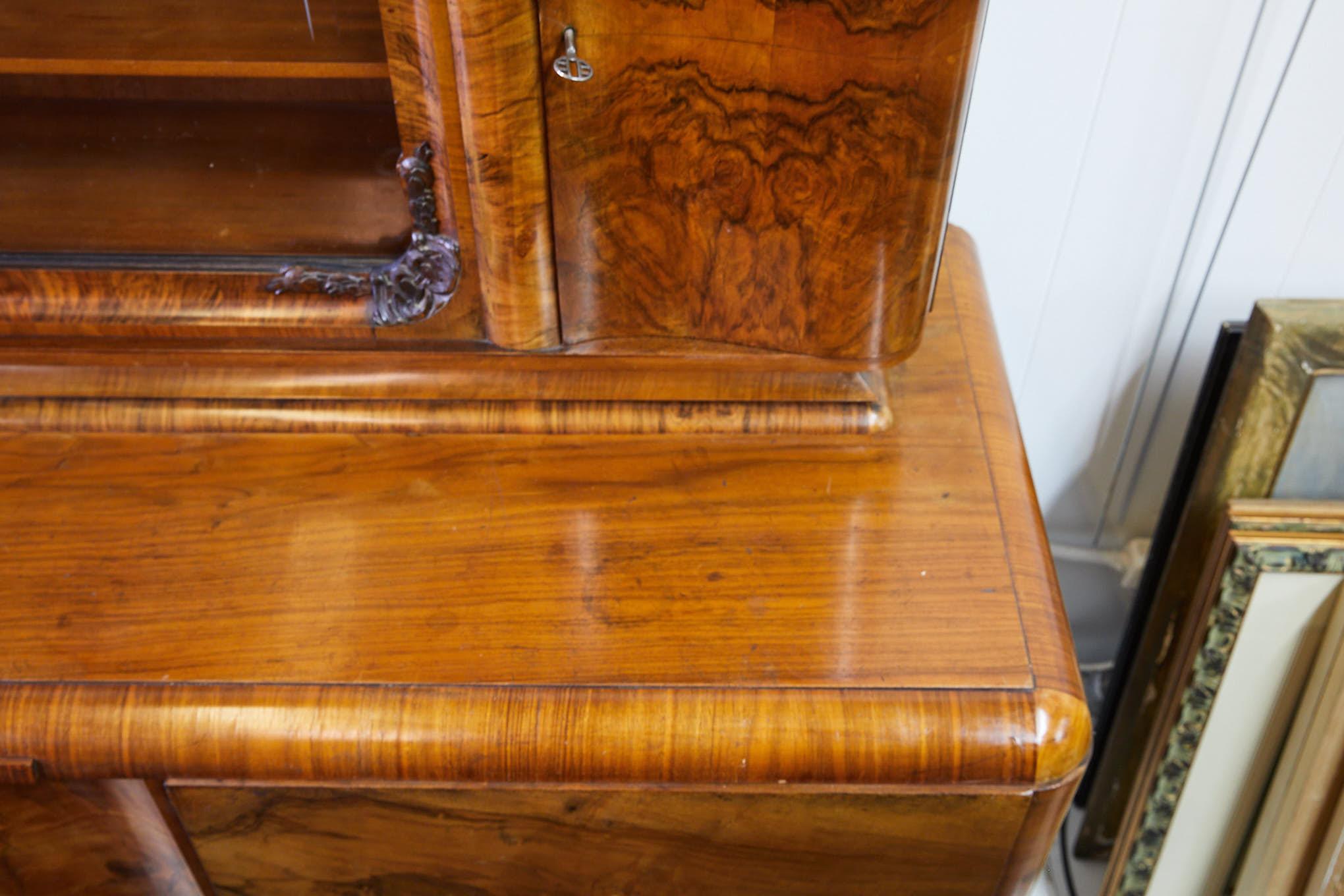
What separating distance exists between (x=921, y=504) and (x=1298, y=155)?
0.46 metres

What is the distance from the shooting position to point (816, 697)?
1.93ft

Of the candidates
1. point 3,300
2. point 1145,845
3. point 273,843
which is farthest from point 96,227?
point 1145,845

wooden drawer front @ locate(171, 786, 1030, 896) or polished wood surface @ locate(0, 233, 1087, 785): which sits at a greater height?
polished wood surface @ locate(0, 233, 1087, 785)

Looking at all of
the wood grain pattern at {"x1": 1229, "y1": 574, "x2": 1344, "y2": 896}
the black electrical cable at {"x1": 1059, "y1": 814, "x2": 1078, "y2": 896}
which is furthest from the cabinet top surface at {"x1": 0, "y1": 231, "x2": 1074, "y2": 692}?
the black electrical cable at {"x1": 1059, "y1": 814, "x2": 1078, "y2": 896}

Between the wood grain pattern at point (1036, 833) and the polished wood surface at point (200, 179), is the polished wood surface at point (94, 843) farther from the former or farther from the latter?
the wood grain pattern at point (1036, 833)

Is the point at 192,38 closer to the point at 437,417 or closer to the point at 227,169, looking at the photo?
the point at 227,169

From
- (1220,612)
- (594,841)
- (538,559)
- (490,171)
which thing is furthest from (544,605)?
(1220,612)

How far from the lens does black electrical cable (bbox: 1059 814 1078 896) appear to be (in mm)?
Answer: 1134

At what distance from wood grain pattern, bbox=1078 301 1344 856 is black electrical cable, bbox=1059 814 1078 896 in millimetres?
121

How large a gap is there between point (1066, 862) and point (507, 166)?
Result: 930mm

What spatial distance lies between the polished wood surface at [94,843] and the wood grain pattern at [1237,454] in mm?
793

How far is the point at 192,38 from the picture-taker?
62 centimetres

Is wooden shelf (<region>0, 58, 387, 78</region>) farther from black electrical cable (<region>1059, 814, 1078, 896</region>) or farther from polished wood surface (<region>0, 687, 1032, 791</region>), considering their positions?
black electrical cable (<region>1059, 814, 1078, 896</region>)

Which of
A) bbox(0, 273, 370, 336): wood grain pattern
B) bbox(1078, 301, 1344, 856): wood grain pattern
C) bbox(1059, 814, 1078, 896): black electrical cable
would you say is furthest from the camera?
bbox(1059, 814, 1078, 896): black electrical cable
